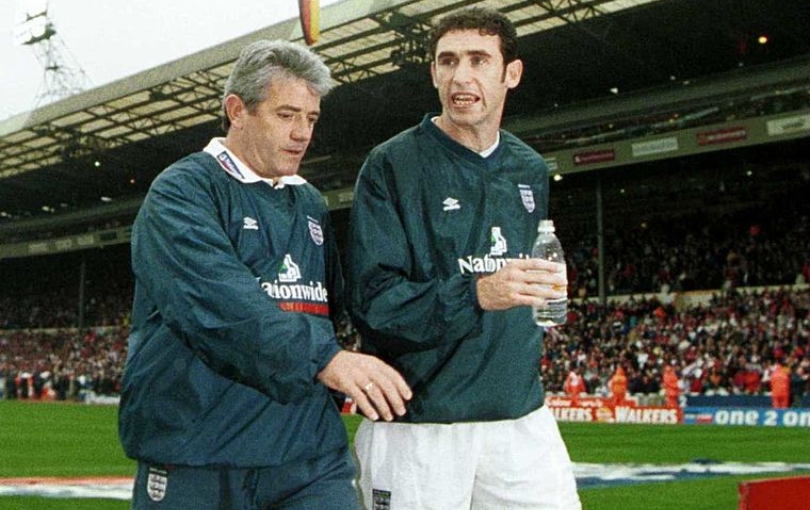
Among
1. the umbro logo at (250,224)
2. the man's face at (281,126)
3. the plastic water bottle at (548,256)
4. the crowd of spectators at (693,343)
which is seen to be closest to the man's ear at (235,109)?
the man's face at (281,126)

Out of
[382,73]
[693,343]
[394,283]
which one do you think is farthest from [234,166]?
[382,73]

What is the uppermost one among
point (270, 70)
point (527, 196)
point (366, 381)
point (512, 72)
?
point (512, 72)

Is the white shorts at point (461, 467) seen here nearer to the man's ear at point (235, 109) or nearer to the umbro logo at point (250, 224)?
the umbro logo at point (250, 224)

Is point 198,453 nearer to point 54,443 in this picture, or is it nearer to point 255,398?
point 255,398

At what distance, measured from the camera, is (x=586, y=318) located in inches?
1281

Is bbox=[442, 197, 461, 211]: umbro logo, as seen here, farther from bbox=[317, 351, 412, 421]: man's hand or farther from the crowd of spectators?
the crowd of spectators

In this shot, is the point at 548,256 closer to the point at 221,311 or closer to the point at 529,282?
the point at 529,282

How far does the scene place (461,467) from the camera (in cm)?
341

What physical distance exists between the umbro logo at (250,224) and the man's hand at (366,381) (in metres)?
0.60

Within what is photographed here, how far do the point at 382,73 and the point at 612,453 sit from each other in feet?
77.4

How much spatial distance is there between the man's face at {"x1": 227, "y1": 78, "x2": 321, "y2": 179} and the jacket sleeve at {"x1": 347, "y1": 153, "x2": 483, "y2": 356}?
1.09ft

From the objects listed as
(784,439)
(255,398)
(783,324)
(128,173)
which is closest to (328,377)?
(255,398)

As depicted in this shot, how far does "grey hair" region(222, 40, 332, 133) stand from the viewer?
3092mm

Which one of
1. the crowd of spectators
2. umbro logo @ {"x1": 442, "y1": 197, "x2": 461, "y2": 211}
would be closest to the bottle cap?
umbro logo @ {"x1": 442, "y1": 197, "x2": 461, "y2": 211}
